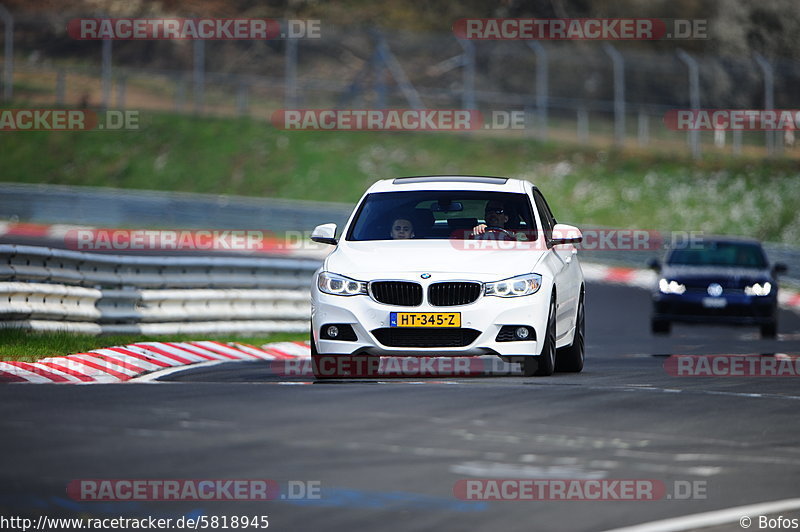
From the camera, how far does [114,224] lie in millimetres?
40938

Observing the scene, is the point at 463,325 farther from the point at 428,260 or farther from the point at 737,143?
the point at 737,143

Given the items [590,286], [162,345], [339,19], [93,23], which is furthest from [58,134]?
[162,345]

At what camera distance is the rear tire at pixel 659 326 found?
74.5 ft

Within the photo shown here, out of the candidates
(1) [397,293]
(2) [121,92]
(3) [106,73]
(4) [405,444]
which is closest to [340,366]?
Answer: (1) [397,293]

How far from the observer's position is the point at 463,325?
41.4ft

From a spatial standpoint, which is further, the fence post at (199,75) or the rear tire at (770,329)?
the fence post at (199,75)

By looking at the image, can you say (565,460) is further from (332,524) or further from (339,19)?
(339,19)

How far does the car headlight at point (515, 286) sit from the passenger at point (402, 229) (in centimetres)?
106

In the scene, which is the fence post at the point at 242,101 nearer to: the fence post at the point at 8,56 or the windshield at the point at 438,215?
the fence post at the point at 8,56

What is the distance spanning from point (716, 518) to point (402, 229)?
6.44 m

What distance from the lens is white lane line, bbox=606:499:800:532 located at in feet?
23.5

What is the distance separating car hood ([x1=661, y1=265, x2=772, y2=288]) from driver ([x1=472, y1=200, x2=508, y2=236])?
31.0 ft

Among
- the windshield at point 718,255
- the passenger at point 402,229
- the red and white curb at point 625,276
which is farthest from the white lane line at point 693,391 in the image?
the red and white curb at point 625,276

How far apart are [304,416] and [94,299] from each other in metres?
7.44
